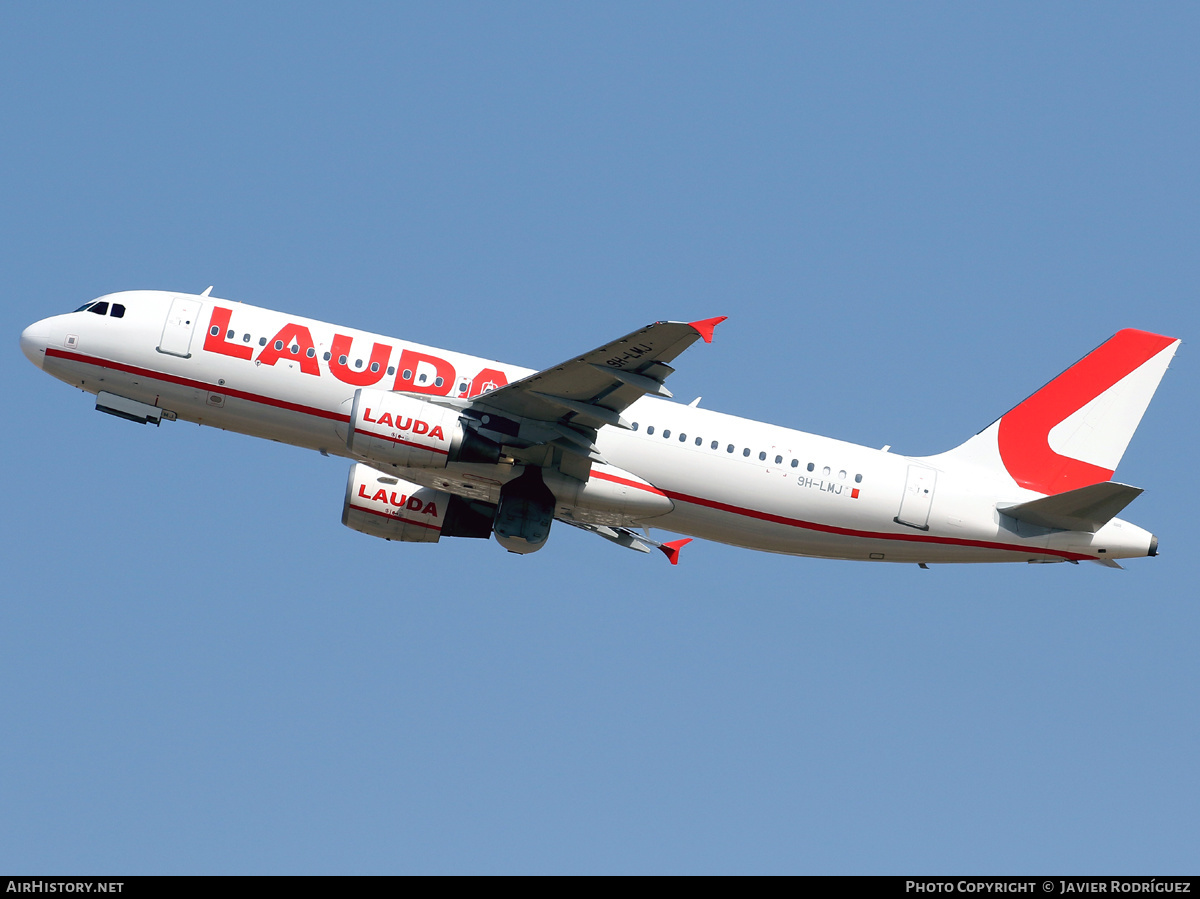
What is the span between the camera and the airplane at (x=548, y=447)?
33.2 m

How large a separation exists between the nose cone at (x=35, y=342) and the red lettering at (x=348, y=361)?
26.8ft

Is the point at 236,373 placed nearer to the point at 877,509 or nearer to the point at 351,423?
the point at 351,423

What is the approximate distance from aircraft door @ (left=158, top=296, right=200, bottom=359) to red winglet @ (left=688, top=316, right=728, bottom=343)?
14.3 metres

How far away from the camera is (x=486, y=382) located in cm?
3453

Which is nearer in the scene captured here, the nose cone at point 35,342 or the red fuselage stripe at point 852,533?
the red fuselage stripe at point 852,533

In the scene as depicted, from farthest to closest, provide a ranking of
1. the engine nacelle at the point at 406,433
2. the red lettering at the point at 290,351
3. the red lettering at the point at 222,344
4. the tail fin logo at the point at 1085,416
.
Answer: the tail fin logo at the point at 1085,416, the red lettering at the point at 222,344, the red lettering at the point at 290,351, the engine nacelle at the point at 406,433

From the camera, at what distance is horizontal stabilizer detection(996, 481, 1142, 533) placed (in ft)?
108

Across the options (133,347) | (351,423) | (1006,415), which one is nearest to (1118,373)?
(1006,415)

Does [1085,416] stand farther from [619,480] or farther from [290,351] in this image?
[290,351]

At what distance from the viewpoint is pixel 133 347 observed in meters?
34.7

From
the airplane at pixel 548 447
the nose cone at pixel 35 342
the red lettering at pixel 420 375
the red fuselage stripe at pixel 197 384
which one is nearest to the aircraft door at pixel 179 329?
the airplane at pixel 548 447

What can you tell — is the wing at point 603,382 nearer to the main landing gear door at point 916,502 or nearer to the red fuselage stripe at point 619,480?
the red fuselage stripe at point 619,480

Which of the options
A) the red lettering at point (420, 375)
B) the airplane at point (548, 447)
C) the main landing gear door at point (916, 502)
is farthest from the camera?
the main landing gear door at point (916, 502)
